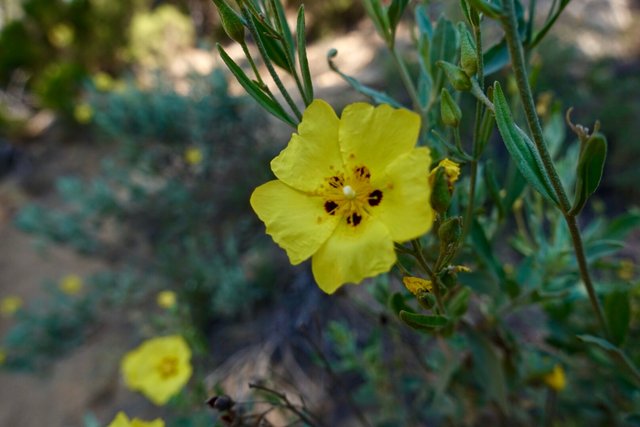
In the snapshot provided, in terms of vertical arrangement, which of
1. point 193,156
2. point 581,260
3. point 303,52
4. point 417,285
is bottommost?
point 581,260

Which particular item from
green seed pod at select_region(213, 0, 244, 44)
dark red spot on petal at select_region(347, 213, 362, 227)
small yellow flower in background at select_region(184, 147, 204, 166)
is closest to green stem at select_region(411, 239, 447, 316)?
dark red spot on petal at select_region(347, 213, 362, 227)

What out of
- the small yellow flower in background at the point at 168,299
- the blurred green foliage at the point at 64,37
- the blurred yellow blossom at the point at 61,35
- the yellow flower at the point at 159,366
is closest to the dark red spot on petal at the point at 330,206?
the small yellow flower in background at the point at 168,299

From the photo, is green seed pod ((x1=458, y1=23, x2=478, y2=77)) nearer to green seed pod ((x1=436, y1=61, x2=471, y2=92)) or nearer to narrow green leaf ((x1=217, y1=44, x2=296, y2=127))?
green seed pod ((x1=436, y1=61, x2=471, y2=92))

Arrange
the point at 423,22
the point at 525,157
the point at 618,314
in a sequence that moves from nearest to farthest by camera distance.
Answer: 1. the point at 525,157
2. the point at 618,314
3. the point at 423,22

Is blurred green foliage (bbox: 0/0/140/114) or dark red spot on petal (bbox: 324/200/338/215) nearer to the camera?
dark red spot on petal (bbox: 324/200/338/215)

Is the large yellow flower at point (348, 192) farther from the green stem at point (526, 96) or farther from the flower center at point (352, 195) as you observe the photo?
the green stem at point (526, 96)

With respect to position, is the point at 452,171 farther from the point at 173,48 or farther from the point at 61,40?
the point at 61,40

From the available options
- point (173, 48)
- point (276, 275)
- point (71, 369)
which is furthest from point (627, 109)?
point (173, 48)

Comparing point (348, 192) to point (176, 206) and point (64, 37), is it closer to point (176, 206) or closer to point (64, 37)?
point (176, 206)

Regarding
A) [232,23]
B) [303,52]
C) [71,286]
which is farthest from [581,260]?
[71,286]
